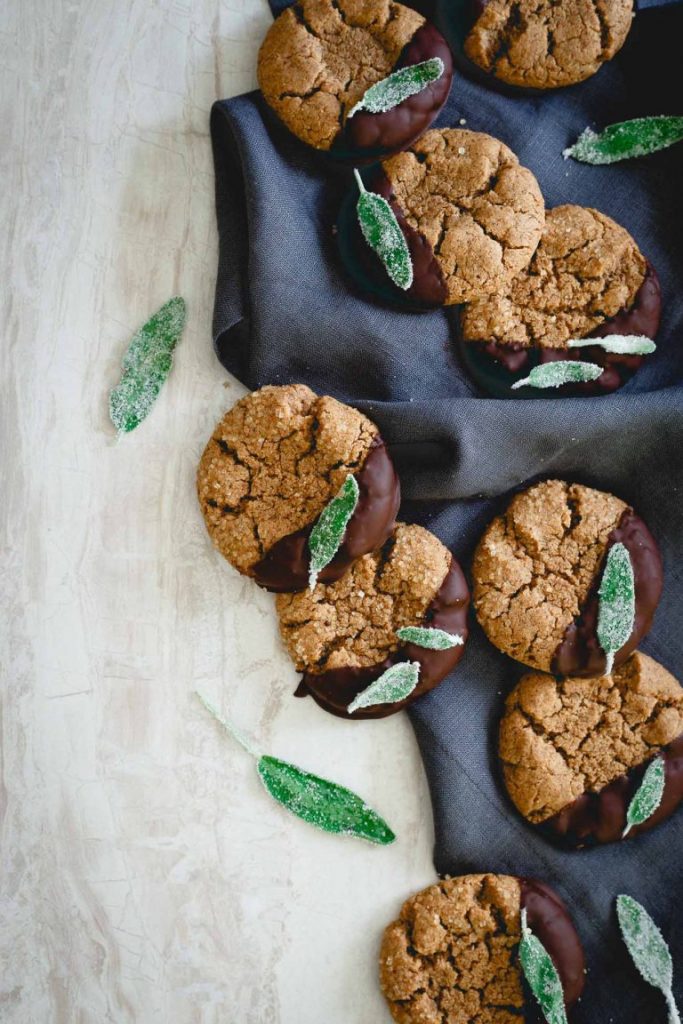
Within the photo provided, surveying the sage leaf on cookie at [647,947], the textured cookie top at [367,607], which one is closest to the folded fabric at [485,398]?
the sage leaf on cookie at [647,947]

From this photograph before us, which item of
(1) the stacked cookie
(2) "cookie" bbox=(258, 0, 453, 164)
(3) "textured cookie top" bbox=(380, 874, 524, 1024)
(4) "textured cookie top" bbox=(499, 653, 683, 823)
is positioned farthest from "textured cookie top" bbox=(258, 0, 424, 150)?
(3) "textured cookie top" bbox=(380, 874, 524, 1024)

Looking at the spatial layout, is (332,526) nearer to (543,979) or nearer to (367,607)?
(367,607)

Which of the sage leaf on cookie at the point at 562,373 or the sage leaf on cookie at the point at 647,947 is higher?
the sage leaf on cookie at the point at 562,373

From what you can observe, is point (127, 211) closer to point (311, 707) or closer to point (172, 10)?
point (172, 10)

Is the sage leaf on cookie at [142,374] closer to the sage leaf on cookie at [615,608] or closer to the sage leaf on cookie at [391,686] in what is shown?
the sage leaf on cookie at [391,686]

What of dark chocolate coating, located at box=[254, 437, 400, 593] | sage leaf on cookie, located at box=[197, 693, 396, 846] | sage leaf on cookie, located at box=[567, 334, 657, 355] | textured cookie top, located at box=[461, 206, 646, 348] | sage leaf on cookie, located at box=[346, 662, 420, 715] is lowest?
sage leaf on cookie, located at box=[197, 693, 396, 846]

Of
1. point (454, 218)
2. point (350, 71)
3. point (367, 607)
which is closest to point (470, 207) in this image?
point (454, 218)

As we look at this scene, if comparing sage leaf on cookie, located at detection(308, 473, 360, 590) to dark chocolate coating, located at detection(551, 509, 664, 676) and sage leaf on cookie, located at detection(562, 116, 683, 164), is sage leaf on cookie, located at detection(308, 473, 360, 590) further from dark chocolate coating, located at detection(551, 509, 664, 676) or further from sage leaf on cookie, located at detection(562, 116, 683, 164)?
sage leaf on cookie, located at detection(562, 116, 683, 164)

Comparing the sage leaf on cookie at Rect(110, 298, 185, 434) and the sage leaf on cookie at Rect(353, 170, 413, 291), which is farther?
the sage leaf on cookie at Rect(110, 298, 185, 434)
